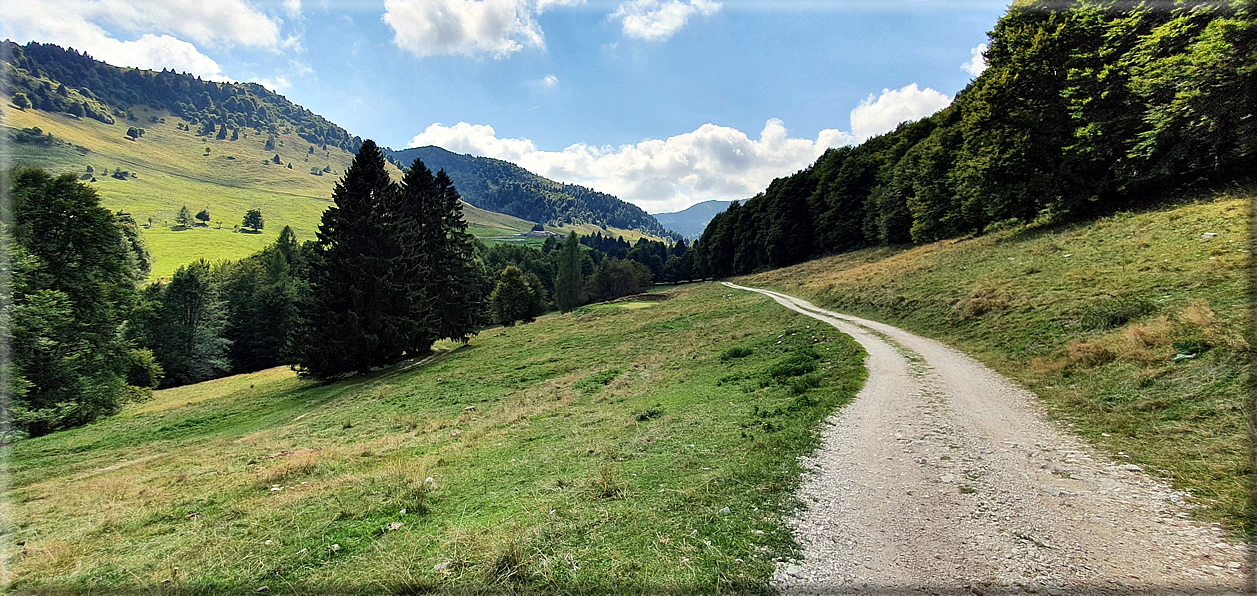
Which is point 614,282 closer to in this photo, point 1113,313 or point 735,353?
point 735,353

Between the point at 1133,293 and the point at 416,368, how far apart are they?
34866mm

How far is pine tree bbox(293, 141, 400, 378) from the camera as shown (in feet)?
95.7

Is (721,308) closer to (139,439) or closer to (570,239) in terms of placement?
(139,439)

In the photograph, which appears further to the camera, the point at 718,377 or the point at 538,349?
the point at 538,349

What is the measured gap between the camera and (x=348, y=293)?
29.8m

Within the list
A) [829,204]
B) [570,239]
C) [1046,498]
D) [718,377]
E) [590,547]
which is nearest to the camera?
[590,547]

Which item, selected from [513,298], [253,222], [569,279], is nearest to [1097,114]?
[513,298]

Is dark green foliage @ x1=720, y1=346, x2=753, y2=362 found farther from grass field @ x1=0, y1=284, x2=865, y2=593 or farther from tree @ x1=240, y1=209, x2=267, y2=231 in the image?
tree @ x1=240, y1=209, x2=267, y2=231

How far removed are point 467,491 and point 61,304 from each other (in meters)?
31.5

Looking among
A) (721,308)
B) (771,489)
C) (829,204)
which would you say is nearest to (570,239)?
(829,204)

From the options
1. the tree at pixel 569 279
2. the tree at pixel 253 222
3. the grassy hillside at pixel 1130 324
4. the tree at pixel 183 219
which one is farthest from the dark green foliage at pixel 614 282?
the tree at pixel 183 219

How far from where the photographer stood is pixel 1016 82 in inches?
1052

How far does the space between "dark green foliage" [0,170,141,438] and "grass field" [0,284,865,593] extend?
16.5 ft

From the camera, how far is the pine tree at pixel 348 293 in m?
29.2
